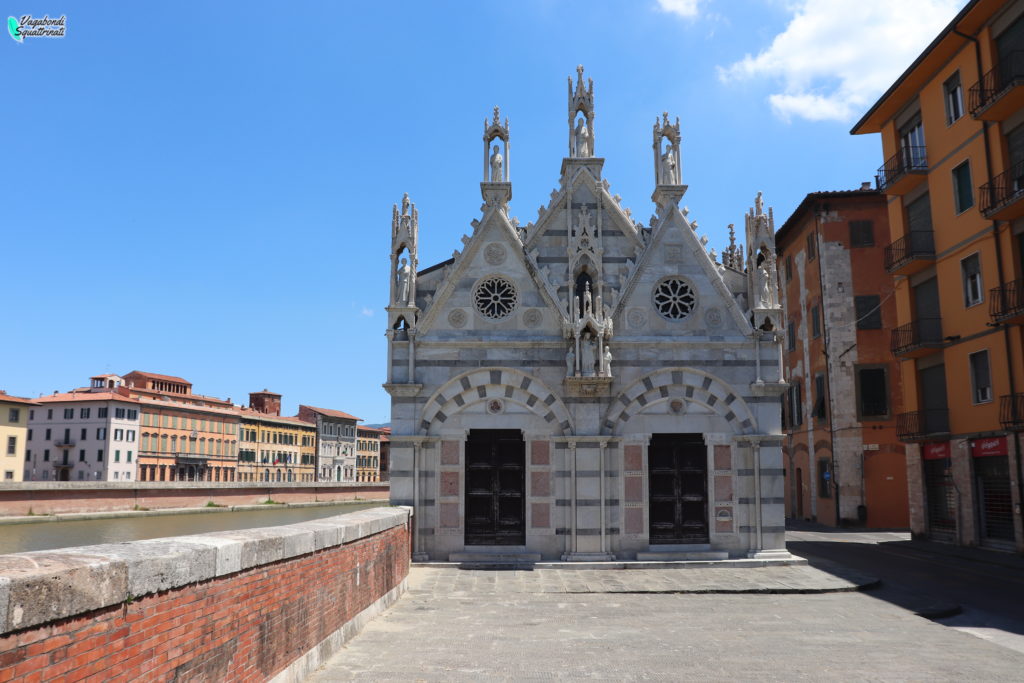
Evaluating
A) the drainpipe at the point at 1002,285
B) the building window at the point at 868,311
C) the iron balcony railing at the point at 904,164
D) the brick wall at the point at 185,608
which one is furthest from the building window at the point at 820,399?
the brick wall at the point at 185,608

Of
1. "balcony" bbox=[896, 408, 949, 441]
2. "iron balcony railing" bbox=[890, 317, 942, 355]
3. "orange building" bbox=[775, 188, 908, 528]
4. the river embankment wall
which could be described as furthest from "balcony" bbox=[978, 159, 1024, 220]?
the river embankment wall

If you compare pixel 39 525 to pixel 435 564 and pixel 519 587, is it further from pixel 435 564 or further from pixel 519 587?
pixel 519 587

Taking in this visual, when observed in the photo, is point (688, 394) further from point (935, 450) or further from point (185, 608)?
point (185, 608)

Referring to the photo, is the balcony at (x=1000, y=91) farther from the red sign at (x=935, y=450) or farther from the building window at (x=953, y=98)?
the red sign at (x=935, y=450)

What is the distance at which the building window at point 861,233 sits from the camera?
1475 inches

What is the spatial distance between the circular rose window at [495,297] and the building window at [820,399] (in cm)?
2226

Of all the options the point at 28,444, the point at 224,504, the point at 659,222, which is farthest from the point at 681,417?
the point at 28,444

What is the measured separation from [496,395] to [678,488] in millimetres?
5132

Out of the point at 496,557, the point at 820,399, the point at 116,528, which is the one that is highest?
the point at 820,399

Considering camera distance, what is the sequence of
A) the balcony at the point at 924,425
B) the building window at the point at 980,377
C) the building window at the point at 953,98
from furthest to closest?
the balcony at the point at 924,425 → the building window at the point at 953,98 → the building window at the point at 980,377

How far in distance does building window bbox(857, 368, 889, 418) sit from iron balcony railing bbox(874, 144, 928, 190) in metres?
8.83

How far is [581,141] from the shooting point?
903 inches

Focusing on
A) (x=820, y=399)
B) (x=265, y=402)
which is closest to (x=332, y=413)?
(x=265, y=402)

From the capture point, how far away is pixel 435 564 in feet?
64.0
